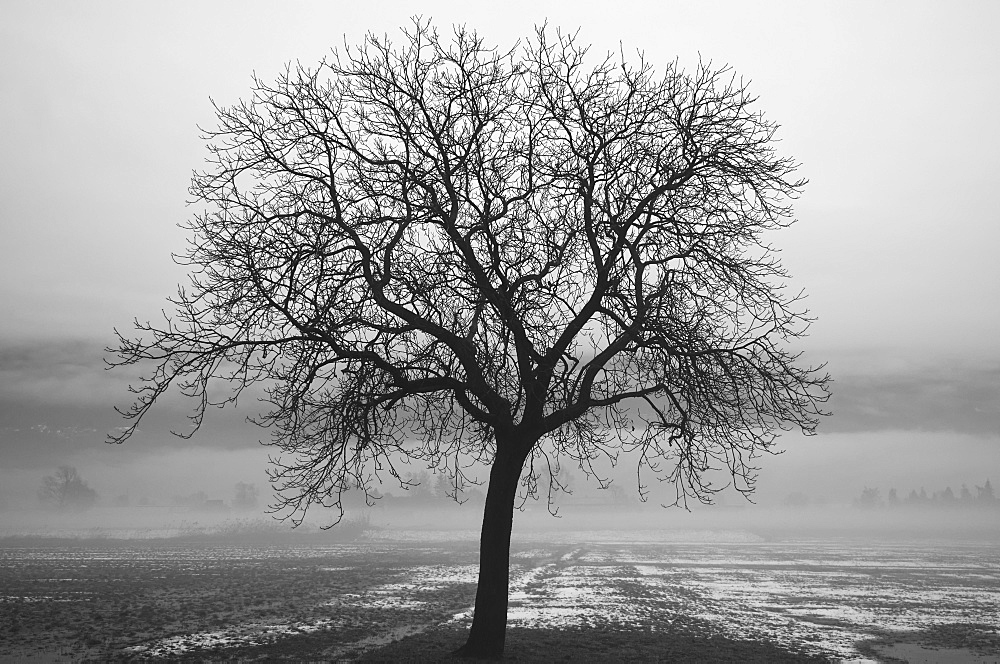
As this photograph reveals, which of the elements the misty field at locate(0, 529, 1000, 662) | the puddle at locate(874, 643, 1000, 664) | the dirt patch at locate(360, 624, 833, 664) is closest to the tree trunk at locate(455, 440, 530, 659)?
the dirt patch at locate(360, 624, 833, 664)

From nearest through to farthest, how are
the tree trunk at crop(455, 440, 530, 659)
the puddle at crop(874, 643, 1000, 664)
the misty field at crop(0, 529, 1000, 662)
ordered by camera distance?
the tree trunk at crop(455, 440, 530, 659), the misty field at crop(0, 529, 1000, 662), the puddle at crop(874, 643, 1000, 664)

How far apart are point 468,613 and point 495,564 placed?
30.8 ft

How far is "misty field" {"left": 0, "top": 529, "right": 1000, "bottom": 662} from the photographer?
55.0 feet

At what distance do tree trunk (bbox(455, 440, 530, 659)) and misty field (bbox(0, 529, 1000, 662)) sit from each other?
3.00ft

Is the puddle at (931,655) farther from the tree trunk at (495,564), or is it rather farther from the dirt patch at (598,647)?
the tree trunk at (495,564)

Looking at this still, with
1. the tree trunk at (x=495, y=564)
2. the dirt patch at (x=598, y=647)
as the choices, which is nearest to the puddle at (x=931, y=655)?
the dirt patch at (x=598, y=647)

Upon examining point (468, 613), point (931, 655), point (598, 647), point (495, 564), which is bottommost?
point (931, 655)

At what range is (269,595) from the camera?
28.7 meters

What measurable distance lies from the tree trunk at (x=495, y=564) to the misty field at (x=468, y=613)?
913 millimetres

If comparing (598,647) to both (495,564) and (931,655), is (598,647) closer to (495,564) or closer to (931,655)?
(495,564)

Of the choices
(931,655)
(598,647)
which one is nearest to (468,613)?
(598,647)

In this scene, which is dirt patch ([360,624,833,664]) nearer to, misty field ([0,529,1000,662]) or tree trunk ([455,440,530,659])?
misty field ([0,529,1000,662])

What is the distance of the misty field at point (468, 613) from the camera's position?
1677 cm

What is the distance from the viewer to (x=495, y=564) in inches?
599
